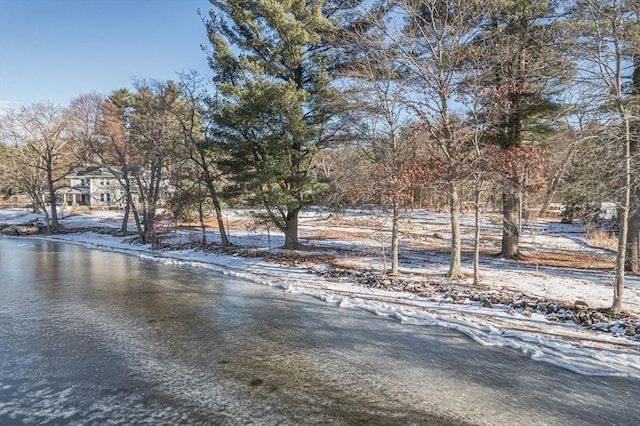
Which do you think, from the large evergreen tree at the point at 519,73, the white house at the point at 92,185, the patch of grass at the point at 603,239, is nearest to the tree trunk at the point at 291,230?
the large evergreen tree at the point at 519,73

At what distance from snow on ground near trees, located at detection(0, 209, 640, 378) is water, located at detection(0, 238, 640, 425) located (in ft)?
1.88

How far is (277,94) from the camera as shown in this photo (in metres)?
13.3

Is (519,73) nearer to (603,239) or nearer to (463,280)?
(463,280)

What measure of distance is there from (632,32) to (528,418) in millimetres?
7644

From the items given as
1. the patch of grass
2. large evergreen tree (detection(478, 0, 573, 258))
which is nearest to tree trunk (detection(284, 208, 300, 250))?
large evergreen tree (detection(478, 0, 573, 258))

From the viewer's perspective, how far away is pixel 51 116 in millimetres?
27859

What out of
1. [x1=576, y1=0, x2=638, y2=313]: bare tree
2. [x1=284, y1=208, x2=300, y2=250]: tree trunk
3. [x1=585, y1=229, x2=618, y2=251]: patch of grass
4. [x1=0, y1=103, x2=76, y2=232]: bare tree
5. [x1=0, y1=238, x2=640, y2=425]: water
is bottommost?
[x1=0, y1=238, x2=640, y2=425]: water

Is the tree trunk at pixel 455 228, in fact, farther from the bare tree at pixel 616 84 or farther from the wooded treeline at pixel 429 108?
the bare tree at pixel 616 84

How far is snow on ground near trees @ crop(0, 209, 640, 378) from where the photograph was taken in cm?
641

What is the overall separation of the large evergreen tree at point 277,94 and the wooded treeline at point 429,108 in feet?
0.19

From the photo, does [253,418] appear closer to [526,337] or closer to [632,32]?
[526,337]

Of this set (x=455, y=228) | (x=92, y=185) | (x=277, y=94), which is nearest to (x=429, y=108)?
(x=455, y=228)

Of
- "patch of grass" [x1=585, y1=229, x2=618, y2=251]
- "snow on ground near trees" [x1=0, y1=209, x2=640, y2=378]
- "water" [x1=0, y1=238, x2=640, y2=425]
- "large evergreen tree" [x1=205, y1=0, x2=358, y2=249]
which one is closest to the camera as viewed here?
"water" [x1=0, y1=238, x2=640, y2=425]

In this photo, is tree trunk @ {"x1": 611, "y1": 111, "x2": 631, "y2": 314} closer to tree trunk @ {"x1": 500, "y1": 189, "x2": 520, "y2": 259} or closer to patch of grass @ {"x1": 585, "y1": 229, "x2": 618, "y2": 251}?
tree trunk @ {"x1": 500, "y1": 189, "x2": 520, "y2": 259}
